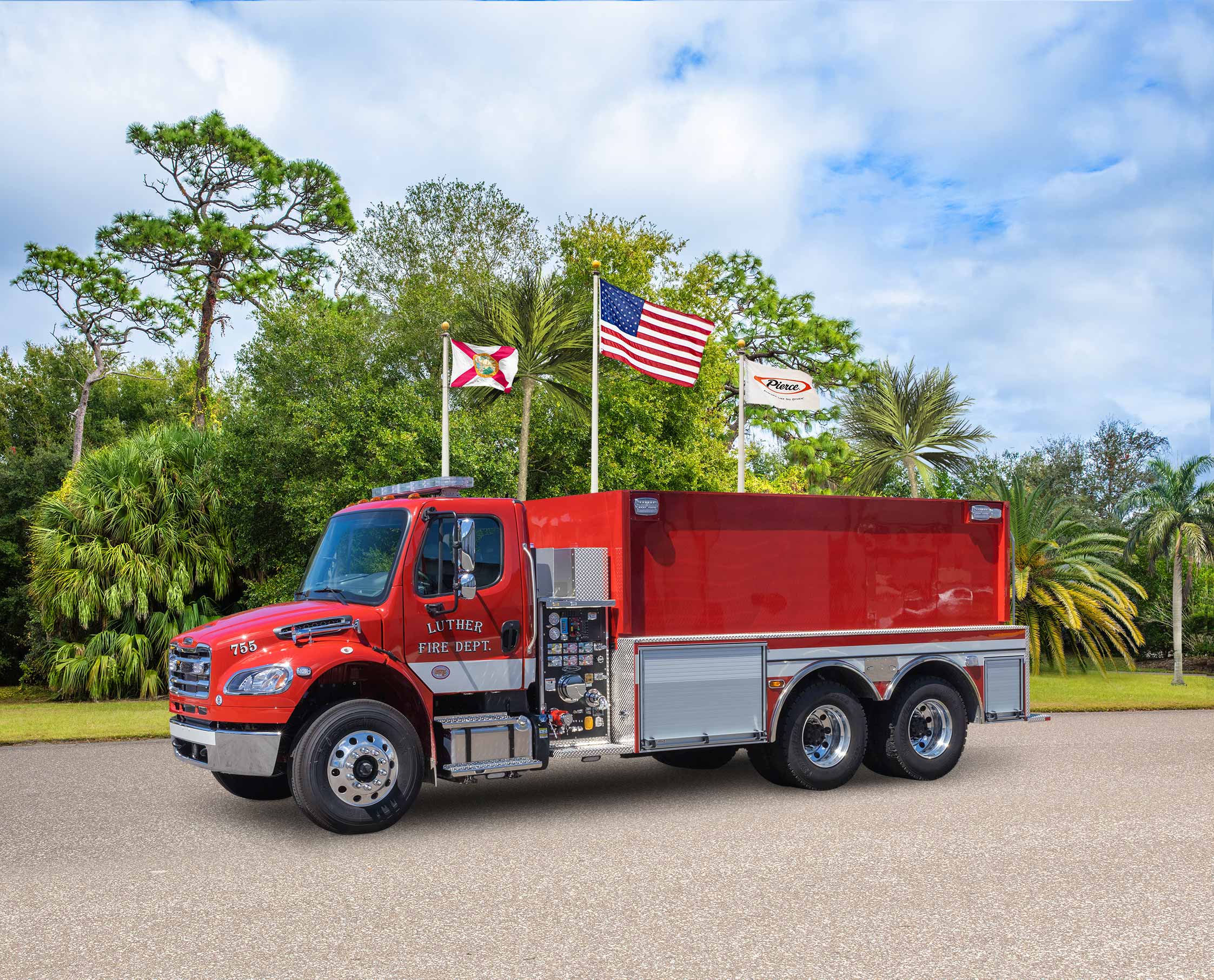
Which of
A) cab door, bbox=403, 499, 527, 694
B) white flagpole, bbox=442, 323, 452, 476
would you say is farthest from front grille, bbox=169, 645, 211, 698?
white flagpole, bbox=442, 323, 452, 476

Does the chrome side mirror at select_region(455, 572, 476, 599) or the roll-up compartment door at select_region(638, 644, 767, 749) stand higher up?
the chrome side mirror at select_region(455, 572, 476, 599)

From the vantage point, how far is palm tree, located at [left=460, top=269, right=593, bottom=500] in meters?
20.6

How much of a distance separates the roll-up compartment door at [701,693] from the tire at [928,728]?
1721mm

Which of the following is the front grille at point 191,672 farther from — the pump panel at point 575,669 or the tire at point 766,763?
the tire at point 766,763

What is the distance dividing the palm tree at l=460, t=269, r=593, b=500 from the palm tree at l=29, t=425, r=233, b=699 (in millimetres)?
6138

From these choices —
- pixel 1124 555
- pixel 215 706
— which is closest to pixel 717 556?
Answer: pixel 215 706

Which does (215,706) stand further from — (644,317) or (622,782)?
(644,317)

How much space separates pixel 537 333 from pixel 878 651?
1155 cm

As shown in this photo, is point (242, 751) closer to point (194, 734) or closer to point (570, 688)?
point (194, 734)

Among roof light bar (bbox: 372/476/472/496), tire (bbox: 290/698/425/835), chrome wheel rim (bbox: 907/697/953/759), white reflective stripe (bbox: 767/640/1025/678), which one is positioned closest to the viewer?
tire (bbox: 290/698/425/835)

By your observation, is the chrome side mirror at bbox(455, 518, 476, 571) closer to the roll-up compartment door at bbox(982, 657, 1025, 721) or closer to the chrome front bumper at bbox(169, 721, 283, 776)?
the chrome front bumper at bbox(169, 721, 283, 776)

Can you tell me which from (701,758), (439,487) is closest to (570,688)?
(439,487)

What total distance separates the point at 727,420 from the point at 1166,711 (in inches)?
771

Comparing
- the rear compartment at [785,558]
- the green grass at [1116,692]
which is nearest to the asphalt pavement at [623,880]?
the rear compartment at [785,558]
